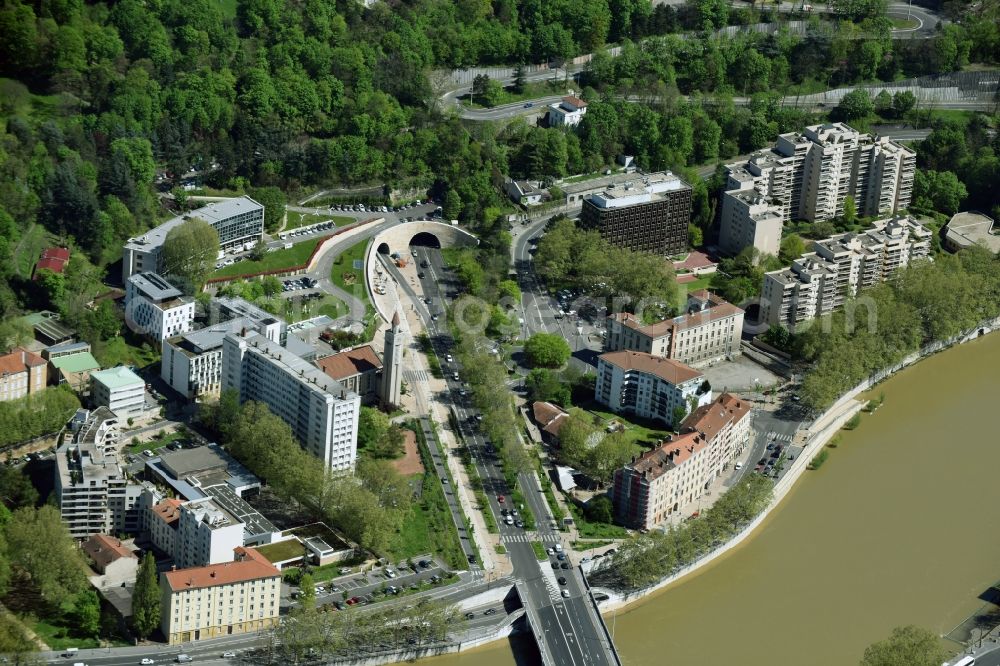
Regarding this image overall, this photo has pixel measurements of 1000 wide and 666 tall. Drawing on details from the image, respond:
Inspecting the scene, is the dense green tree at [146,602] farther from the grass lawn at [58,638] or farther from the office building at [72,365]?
the office building at [72,365]

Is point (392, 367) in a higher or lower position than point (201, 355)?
lower

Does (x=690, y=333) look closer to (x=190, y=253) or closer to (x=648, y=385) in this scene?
(x=648, y=385)

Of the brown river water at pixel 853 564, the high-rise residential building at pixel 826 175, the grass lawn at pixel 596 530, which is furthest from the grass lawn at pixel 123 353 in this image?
the high-rise residential building at pixel 826 175

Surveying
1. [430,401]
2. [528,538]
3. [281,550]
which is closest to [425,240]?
[430,401]

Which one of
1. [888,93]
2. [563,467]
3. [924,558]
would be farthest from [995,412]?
[888,93]

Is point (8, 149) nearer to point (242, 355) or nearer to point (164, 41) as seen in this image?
point (164, 41)
